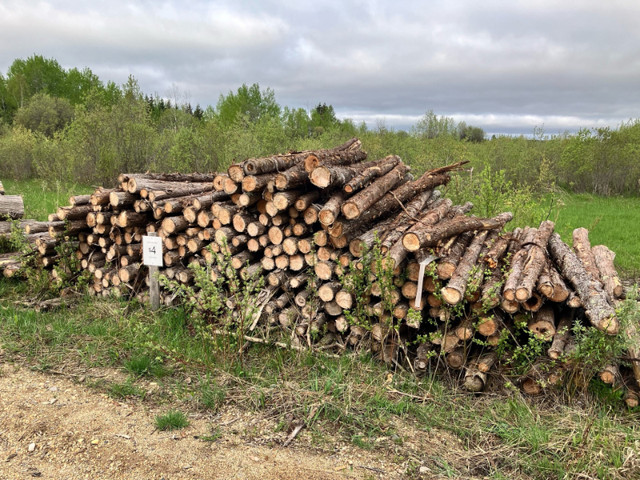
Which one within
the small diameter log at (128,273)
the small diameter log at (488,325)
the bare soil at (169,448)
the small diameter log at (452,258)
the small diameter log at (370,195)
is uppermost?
the small diameter log at (370,195)

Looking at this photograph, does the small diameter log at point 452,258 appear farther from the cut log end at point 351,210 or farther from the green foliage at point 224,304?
the green foliage at point 224,304

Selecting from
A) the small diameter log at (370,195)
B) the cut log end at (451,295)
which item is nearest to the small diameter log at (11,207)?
the small diameter log at (370,195)

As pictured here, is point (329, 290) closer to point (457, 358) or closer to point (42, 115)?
point (457, 358)

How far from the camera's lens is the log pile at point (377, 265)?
4.11 meters

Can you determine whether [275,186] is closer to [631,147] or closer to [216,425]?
[216,425]

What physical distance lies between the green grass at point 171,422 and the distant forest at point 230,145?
6607mm

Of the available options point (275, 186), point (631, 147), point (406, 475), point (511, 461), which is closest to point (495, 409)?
point (511, 461)

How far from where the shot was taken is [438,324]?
459cm

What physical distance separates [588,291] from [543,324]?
1.71 feet

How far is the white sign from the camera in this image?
563 centimetres

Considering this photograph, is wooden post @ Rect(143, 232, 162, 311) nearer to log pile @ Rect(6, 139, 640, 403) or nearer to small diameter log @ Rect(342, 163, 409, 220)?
log pile @ Rect(6, 139, 640, 403)

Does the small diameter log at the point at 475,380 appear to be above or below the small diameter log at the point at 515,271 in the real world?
below

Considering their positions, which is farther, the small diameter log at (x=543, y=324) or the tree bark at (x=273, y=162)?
the tree bark at (x=273, y=162)

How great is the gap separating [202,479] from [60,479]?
1.02 metres
